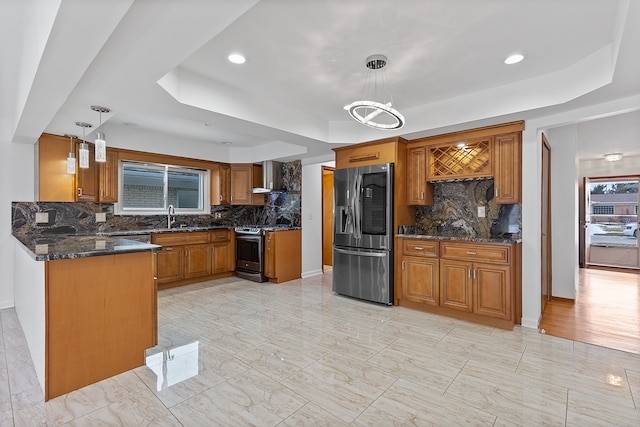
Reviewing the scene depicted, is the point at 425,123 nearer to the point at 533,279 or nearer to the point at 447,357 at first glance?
the point at 533,279

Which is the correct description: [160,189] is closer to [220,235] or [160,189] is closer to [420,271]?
[220,235]

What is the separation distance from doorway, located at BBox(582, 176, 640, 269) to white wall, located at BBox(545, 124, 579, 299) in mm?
3691

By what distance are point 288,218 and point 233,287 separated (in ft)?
5.28

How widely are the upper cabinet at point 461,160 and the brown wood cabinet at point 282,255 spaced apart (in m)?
2.55

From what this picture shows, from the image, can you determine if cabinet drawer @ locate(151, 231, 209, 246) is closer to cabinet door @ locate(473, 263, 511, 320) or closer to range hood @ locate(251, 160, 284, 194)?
range hood @ locate(251, 160, 284, 194)

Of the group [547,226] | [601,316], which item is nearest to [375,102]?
[547,226]

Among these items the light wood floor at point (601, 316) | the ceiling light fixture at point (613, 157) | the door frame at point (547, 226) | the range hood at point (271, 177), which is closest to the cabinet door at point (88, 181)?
the range hood at point (271, 177)

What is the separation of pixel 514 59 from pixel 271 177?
12.9ft

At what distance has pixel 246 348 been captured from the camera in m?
2.72

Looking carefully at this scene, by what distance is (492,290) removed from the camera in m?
3.24

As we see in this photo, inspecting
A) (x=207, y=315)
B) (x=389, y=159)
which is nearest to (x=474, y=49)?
(x=389, y=159)

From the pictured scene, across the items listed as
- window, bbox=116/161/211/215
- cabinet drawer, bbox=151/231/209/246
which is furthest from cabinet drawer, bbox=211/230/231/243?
window, bbox=116/161/211/215

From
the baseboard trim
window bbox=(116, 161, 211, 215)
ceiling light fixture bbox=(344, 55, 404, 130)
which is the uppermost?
ceiling light fixture bbox=(344, 55, 404, 130)

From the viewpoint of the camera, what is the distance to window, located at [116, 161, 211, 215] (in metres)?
4.93
